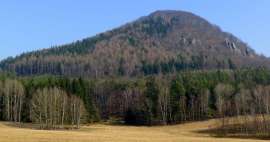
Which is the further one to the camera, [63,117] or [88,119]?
[88,119]

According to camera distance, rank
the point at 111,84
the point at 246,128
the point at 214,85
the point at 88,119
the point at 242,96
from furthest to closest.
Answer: the point at 111,84 → the point at 214,85 → the point at 88,119 → the point at 242,96 → the point at 246,128

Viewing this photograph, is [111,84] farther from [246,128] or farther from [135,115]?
[246,128]

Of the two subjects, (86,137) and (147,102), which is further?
(147,102)

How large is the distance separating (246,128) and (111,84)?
254ft

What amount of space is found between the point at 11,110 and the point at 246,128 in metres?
64.3

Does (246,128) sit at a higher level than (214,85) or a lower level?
lower

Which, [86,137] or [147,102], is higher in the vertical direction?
[147,102]

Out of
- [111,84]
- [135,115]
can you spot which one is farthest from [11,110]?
[111,84]

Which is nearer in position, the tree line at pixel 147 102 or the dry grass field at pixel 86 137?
the dry grass field at pixel 86 137

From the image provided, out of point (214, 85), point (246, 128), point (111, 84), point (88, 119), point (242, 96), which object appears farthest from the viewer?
point (111, 84)

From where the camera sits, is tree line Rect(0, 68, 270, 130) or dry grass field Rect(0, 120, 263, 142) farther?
tree line Rect(0, 68, 270, 130)

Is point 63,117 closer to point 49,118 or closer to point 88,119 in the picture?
point 49,118

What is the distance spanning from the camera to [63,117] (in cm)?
10725

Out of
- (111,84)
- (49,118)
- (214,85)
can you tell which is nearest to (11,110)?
(49,118)
